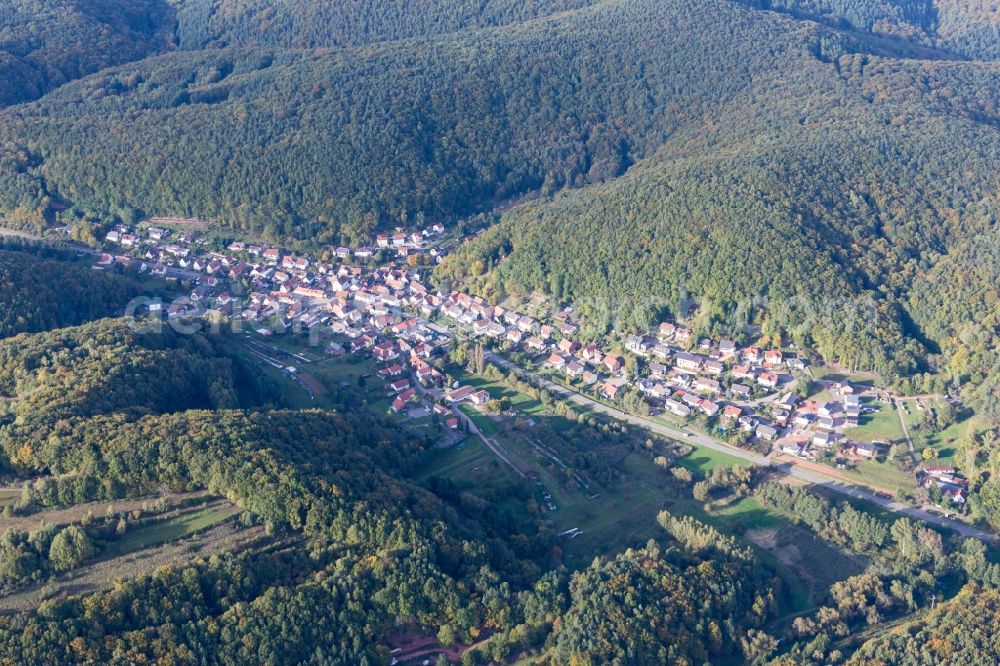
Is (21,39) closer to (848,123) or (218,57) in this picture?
(218,57)

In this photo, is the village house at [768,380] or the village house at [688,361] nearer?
the village house at [768,380]

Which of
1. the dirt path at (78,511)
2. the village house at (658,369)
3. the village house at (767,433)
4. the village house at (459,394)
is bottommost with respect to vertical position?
the village house at (767,433)

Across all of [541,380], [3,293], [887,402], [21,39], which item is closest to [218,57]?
[21,39]

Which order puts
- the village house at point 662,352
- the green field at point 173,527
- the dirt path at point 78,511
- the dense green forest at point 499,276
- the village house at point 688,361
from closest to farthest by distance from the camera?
the dense green forest at point 499,276 → the green field at point 173,527 → the dirt path at point 78,511 → the village house at point 688,361 → the village house at point 662,352

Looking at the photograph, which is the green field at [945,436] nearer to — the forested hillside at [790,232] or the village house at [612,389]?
the forested hillside at [790,232]

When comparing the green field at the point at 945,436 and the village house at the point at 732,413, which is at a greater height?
the village house at the point at 732,413

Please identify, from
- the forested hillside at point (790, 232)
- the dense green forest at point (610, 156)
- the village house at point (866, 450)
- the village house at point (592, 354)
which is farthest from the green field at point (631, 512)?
the dense green forest at point (610, 156)
